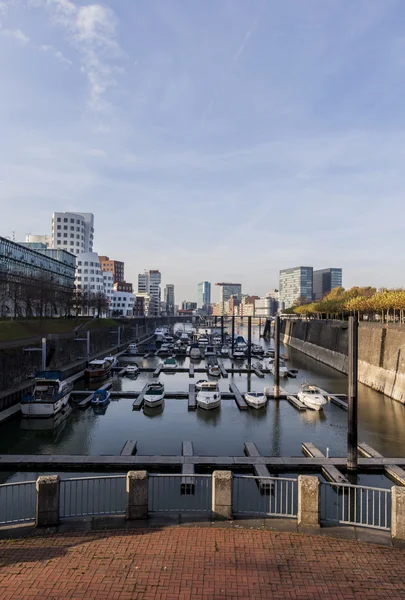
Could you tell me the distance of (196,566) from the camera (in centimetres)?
973

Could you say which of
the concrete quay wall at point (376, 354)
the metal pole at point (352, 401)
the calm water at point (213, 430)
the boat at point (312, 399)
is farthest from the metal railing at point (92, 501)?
the concrete quay wall at point (376, 354)

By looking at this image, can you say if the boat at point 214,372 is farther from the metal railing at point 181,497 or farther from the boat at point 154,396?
the metal railing at point 181,497

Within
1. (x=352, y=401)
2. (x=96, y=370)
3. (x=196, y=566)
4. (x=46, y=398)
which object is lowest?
(x=96, y=370)

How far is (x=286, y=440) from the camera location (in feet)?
101

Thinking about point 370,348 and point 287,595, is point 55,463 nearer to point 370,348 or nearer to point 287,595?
point 287,595

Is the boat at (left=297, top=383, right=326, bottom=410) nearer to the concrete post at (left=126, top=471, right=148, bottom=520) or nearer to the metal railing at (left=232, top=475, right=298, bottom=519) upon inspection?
the metal railing at (left=232, top=475, right=298, bottom=519)

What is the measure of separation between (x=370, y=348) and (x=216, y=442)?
1297 inches

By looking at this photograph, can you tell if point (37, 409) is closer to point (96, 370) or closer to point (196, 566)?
point (96, 370)

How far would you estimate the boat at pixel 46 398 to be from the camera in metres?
34.8

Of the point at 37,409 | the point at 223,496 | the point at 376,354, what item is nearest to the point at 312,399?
the point at 376,354

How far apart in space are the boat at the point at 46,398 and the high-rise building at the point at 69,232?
138 meters

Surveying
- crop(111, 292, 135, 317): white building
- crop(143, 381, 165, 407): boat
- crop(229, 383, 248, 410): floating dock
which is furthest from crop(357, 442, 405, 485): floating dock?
crop(111, 292, 135, 317): white building

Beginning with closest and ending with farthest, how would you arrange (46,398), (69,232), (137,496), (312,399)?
(137,496) < (46,398) < (312,399) < (69,232)

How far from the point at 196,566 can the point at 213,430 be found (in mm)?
24228
